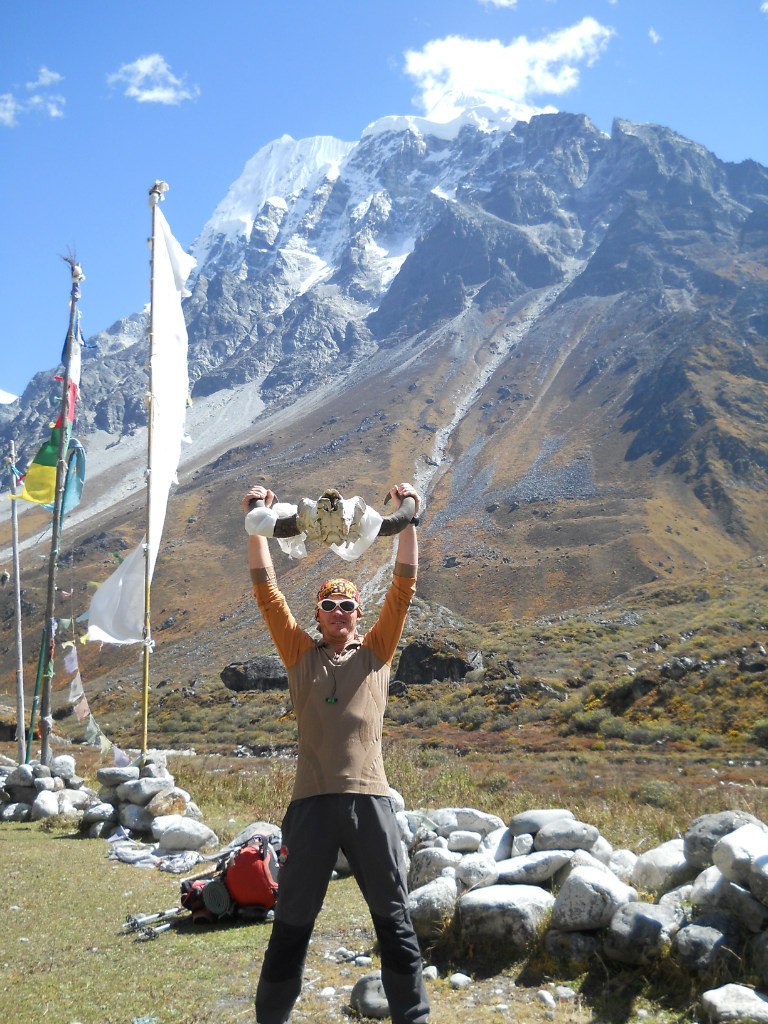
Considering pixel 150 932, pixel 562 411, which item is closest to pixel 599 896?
pixel 150 932

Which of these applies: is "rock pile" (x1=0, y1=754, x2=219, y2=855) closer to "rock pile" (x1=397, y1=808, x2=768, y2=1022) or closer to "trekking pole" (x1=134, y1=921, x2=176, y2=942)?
"trekking pole" (x1=134, y1=921, x2=176, y2=942)

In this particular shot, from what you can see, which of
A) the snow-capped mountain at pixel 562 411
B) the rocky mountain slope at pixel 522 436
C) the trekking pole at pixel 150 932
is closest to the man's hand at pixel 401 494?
the trekking pole at pixel 150 932

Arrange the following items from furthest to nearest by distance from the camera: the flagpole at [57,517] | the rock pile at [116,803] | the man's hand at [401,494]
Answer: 1. the flagpole at [57,517]
2. the rock pile at [116,803]
3. the man's hand at [401,494]

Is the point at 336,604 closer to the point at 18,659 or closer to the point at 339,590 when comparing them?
the point at 339,590

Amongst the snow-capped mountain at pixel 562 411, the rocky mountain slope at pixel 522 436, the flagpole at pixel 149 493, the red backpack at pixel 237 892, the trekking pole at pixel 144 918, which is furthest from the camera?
the snow-capped mountain at pixel 562 411

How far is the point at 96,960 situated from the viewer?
524cm

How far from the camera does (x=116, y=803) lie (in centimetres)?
1025

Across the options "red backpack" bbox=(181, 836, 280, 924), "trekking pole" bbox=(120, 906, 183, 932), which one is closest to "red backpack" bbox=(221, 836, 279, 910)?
"red backpack" bbox=(181, 836, 280, 924)

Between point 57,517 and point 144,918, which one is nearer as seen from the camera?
point 144,918

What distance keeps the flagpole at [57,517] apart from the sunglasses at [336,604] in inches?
400

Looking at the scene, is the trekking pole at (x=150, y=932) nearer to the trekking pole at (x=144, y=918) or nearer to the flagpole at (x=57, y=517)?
the trekking pole at (x=144, y=918)

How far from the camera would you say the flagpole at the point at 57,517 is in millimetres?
12781

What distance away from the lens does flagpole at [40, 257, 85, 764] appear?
41.9ft

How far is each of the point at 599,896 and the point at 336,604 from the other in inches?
99.5
